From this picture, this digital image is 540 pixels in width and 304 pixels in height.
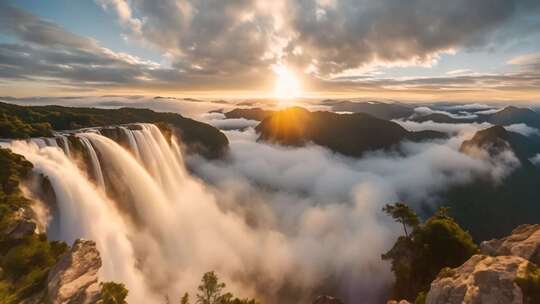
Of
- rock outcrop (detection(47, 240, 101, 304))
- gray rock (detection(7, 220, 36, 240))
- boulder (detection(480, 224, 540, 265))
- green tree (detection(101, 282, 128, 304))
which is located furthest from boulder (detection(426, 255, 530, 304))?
gray rock (detection(7, 220, 36, 240))

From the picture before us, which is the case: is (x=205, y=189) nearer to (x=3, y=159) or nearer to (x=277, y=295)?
(x=277, y=295)

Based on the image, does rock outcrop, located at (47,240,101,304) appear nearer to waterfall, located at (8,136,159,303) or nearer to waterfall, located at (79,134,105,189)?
waterfall, located at (8,136,159,303)

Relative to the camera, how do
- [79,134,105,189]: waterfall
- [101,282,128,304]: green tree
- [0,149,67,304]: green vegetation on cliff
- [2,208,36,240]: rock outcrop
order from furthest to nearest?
1. [79,134,105,189]: waterfall
2. [2,208,36,240]: rock outcrop
3. [101,282,128,304]: green tree
4. [0,149,67,304]: green vegetation on cliff

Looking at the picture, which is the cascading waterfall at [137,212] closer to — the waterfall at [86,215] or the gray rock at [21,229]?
the waterfall at [86,215]

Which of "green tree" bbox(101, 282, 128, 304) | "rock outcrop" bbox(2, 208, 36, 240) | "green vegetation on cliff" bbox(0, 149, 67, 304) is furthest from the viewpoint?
"rock outcrop" bbox(2, 208, 36, 240)

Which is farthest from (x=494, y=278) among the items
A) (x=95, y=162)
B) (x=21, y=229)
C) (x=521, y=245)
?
(x=95, y=162)

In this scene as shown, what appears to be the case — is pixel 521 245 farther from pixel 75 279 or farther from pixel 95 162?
pixel 95 162
